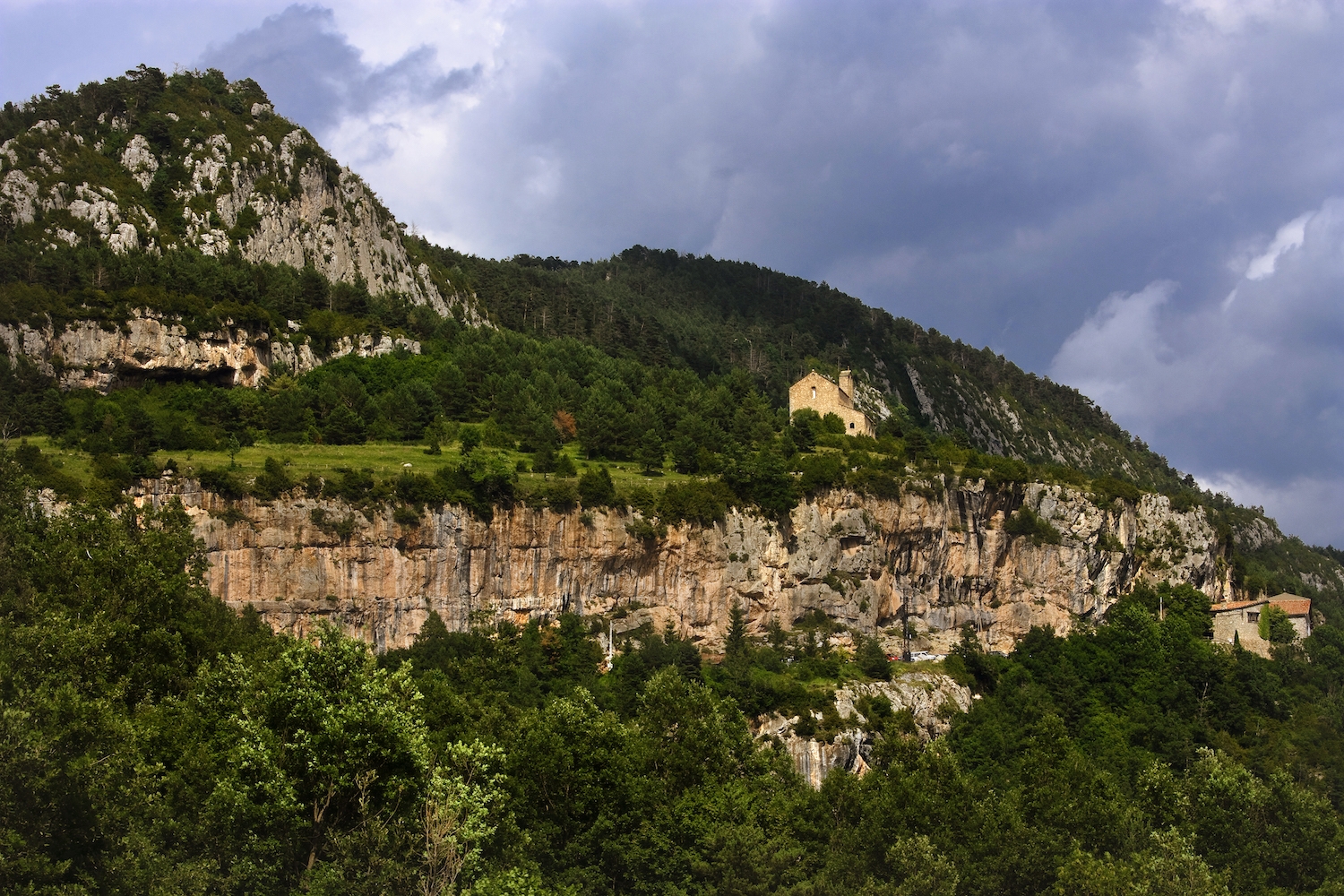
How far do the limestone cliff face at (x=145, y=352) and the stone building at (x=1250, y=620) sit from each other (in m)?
72.0

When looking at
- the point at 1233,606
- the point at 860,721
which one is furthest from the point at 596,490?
the point at 1233,606

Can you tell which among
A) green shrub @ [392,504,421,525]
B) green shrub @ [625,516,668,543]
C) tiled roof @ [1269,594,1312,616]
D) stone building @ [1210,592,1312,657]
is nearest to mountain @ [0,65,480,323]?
green shrub @ [392,504,421,525]

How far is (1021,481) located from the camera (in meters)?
87.6

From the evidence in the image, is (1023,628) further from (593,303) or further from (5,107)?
(5,107)

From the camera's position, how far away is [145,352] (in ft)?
260

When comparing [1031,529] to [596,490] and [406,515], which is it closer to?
[596,490]

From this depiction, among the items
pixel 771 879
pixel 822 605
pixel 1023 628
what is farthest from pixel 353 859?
pixel 1023 628

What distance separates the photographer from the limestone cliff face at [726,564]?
61406 millimetres

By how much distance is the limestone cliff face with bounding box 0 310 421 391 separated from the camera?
2953 inches

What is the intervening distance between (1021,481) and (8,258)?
243ft

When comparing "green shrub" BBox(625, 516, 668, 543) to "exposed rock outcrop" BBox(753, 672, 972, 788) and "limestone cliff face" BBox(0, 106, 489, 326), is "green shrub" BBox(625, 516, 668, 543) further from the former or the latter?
"limestone cliff face" BBox(0, 106, 489, 326)

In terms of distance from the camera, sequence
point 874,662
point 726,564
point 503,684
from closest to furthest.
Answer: point 503,684 → point 874,662 → point 726,564

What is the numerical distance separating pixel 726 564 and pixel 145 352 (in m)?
42.6

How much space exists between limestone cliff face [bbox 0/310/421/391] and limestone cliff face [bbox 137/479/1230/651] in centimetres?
2278
